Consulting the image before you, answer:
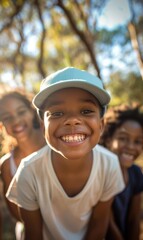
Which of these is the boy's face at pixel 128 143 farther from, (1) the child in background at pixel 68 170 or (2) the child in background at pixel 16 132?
(2) the child in background at pixel 16 132

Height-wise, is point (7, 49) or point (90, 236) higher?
point (90, 236)

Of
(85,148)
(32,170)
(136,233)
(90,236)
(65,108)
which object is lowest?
(136,233)

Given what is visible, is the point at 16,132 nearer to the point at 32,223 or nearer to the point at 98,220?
the point at 32,223

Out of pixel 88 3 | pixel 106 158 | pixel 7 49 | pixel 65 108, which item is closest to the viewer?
pixel 65 108

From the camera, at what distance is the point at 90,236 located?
1862 millimetres

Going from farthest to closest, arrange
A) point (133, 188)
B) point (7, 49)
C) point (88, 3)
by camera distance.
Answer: point (7, 49)
point (88, 3)
point (133, 188)

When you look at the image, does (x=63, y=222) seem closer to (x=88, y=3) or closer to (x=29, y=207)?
(x=29, y=207)

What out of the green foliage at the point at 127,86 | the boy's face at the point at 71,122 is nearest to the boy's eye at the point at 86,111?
the boy's face at the point at 71,122

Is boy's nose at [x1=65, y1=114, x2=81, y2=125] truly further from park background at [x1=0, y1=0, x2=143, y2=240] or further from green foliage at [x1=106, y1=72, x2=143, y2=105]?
green foliage at [x1=106, y1=72, x2=143, y2=105]

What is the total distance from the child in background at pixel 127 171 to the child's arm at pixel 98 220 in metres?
0.29

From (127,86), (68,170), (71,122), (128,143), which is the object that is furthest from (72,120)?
(127,86)

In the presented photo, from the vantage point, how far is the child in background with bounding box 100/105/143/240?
220 cm

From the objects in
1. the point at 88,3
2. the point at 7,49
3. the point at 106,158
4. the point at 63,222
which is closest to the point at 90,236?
the point at 63,222

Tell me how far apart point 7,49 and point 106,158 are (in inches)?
488
